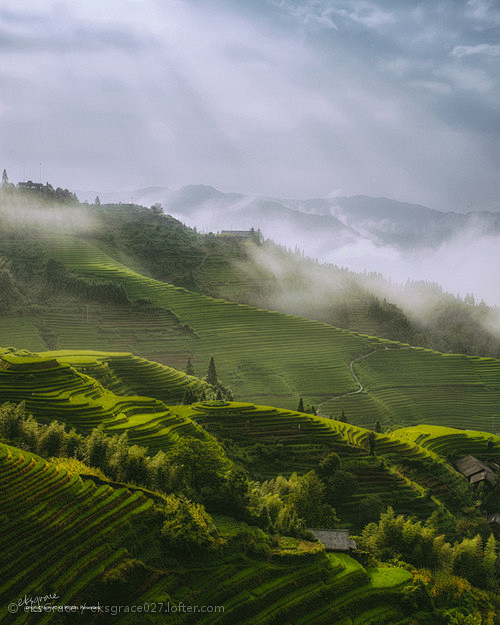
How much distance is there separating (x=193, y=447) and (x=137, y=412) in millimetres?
13024

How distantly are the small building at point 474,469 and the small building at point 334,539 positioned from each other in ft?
65.8

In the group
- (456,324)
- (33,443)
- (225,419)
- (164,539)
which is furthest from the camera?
(456,324)

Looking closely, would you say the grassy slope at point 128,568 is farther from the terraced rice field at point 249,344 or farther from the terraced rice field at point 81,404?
the terraced rice field at point 249,344

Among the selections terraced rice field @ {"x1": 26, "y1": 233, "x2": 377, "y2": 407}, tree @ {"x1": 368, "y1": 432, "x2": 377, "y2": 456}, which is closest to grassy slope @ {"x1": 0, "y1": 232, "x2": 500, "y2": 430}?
terraced rice field @ {"x1": 26, "y1": 233, "x2": 377, "y2": 407}

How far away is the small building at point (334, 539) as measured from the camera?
21.2m

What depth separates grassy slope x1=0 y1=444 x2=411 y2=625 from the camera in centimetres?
1400

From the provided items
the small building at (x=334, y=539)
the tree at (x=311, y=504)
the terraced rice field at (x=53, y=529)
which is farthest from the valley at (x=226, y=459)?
the small building at (x=334, y=539)

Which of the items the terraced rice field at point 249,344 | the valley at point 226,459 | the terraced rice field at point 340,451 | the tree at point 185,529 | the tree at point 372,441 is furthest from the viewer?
the terraced rice field at point 249,344

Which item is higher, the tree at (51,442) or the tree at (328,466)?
the tree at (51,442)

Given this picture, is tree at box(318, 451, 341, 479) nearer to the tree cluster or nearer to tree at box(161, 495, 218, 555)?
the tree cluster

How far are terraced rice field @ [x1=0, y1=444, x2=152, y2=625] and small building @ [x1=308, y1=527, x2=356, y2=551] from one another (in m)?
8.02

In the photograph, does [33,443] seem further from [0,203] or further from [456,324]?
[456,324]

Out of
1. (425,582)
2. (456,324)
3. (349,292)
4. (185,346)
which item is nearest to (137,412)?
(425,582)

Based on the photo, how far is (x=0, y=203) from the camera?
311ft
